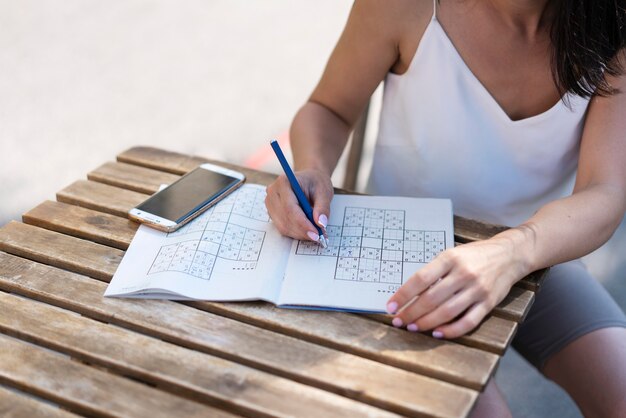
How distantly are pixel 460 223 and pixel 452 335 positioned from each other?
313mm

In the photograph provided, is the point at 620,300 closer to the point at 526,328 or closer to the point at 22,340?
the point at 526,328

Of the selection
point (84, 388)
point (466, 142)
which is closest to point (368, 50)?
point (466, 142)

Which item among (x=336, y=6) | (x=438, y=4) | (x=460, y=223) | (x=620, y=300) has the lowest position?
(x=620, y=300)

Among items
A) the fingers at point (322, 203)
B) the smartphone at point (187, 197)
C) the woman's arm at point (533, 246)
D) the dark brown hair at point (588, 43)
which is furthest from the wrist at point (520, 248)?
the smartphone at point (187, 197)

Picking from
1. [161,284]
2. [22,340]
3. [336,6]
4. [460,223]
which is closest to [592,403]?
[460,223]

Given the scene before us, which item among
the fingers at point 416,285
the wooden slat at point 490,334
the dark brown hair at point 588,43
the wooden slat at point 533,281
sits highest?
the dark brown hair at point 588,43

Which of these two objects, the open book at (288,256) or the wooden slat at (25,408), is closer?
the wooden slat at (25,408)

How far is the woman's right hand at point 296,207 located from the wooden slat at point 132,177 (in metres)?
0.25

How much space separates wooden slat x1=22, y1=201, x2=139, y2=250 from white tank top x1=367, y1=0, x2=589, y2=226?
59 centimetres

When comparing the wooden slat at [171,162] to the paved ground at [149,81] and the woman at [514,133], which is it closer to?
the woman at [514,133]

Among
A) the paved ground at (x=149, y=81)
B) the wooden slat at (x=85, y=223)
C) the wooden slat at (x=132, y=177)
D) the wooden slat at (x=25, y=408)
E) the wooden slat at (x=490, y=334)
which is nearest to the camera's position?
the wooden slat at (x=25, y=408)

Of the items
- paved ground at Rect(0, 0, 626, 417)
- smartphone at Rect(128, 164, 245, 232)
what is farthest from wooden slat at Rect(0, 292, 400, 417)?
paved ground at Rect(0, 0, 626, 417)

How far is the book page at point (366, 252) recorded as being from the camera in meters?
1.09

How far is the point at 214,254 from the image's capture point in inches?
46.3
